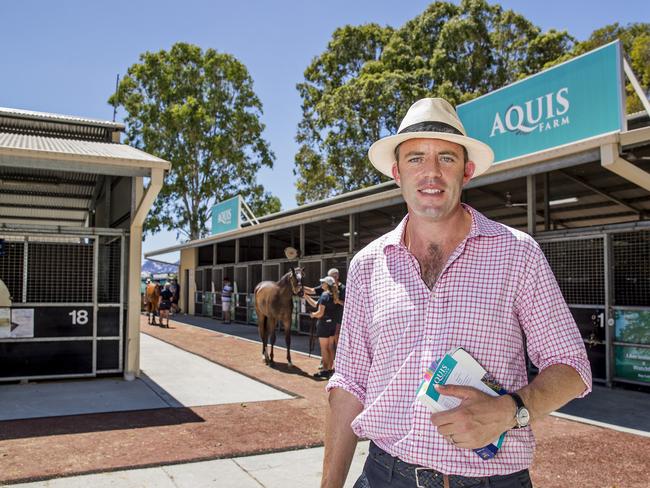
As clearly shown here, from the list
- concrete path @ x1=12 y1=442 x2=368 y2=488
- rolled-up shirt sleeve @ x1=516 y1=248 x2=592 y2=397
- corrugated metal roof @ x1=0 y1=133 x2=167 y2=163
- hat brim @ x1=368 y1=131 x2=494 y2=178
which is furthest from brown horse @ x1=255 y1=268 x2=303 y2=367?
rolled-up shirt sleeve @ x1=516 y1=248 x2=592 y2=397

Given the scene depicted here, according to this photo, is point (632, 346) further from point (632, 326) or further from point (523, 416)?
point (523, 416)

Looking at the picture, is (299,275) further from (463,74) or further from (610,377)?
(463,74)

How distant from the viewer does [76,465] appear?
4824 mm

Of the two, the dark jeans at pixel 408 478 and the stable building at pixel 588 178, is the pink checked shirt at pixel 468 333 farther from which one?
the stable building at pixel 588 178

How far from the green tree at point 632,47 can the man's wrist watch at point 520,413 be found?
914 inches

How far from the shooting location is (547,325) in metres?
1.58

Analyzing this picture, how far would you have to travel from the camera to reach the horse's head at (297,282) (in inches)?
415

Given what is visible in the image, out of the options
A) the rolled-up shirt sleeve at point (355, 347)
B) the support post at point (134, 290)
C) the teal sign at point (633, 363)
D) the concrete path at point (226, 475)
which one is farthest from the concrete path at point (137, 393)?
the rolled-up shirt sleeve at point (355, 347)

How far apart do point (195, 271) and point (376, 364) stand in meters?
24.7

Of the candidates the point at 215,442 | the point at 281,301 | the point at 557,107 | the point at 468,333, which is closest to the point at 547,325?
the point at 468,333

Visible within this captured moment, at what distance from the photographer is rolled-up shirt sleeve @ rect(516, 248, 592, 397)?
156 centimetres

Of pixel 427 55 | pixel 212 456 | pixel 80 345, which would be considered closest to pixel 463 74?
pixel 427 55

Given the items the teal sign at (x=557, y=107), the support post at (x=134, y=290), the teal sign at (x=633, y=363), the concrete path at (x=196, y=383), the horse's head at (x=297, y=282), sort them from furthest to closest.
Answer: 1. the horse's head at (x=297, y=282)
2. the support post at (x=134, y=290)
3. the teal sign at (x=633, y=363)
4. the concrete path at (x=196, y=383)
5. the teal sign at (x=557, y=107)

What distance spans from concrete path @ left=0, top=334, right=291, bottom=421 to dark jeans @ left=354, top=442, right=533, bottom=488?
5930mm
